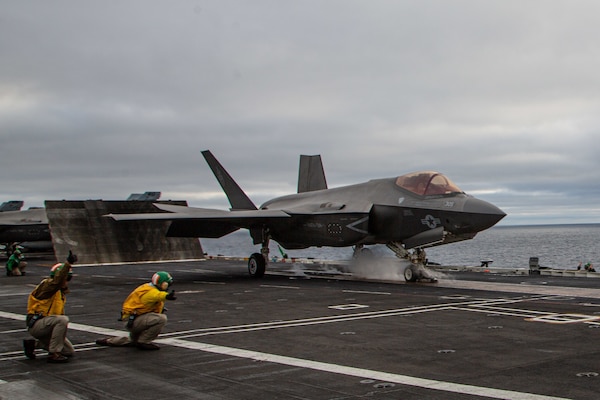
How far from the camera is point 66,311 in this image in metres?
15.5

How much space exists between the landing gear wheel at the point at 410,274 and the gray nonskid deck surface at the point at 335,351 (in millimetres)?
4209

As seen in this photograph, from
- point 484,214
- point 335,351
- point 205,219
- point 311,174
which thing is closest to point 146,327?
point 335,351

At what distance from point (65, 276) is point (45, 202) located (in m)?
31.8

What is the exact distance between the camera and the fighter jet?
21406 mm

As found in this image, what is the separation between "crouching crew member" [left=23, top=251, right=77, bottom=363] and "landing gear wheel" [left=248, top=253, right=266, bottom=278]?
1648 cm

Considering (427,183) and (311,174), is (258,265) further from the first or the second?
(427,183)

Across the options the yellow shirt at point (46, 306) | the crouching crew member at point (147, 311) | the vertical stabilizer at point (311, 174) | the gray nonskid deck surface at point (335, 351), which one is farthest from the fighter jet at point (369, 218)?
the yellow shirt at point (46, 306)

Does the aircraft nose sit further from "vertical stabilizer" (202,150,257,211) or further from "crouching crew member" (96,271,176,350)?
"crouching crew member" (96,271,176,350)

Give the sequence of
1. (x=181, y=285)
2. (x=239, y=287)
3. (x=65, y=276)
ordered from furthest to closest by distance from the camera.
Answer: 1. (x=181, y=285)
2. (x=239, y=287)
3. (x=65, y=276)

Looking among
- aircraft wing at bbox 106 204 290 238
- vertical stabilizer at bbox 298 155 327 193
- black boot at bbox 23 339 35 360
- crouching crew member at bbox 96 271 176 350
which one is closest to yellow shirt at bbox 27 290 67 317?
black boot at bbox 23 339 35 360

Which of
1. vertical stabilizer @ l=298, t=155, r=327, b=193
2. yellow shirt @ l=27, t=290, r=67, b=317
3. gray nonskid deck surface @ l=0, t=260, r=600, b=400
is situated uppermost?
vertical stabilizer @ l=298, t=155, r=327, b=193

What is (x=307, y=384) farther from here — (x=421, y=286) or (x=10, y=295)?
(x=10, y=295)

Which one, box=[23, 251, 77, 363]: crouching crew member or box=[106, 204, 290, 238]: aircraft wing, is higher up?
box=[106, 204, 290, 238]: aircraft wing

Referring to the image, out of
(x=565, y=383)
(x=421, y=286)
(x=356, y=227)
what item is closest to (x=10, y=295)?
(x=356, y=227)
